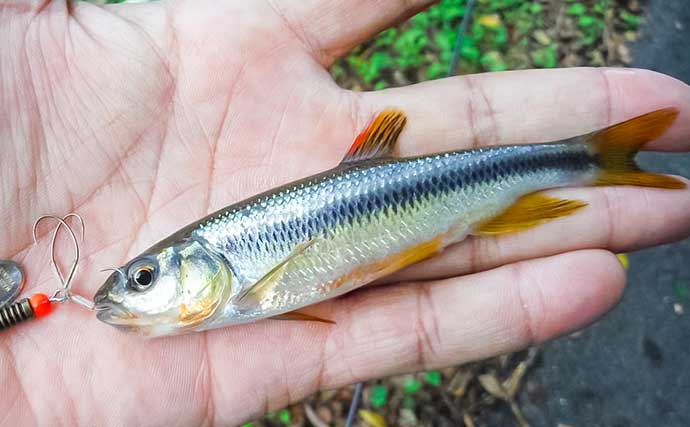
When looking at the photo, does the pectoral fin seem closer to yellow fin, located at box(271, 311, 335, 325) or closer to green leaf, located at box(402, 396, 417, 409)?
yellow fin, located at box(271, 311, 335, 325)

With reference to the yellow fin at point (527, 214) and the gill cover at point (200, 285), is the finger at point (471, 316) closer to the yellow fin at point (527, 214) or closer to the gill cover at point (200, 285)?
the yellow fin at point (527, 214)

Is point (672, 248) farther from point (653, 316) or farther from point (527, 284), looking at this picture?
point (527, 284)

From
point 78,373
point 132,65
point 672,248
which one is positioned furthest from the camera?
point 672,248

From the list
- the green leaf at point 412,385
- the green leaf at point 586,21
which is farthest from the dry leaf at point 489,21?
the green leaf at point 412,385

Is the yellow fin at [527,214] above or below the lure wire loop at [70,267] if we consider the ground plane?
below

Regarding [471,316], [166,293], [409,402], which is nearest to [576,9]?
[409,402]

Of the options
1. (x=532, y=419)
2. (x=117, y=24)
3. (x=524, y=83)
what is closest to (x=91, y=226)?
(x=117, y=24)

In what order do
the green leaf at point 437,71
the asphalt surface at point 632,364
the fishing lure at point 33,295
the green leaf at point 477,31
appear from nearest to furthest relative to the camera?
the fishing lure at point 33,295 < the asphalt surface at point 632,364 < the green leaf at point 437,71 < the green leaf at point 477,31
